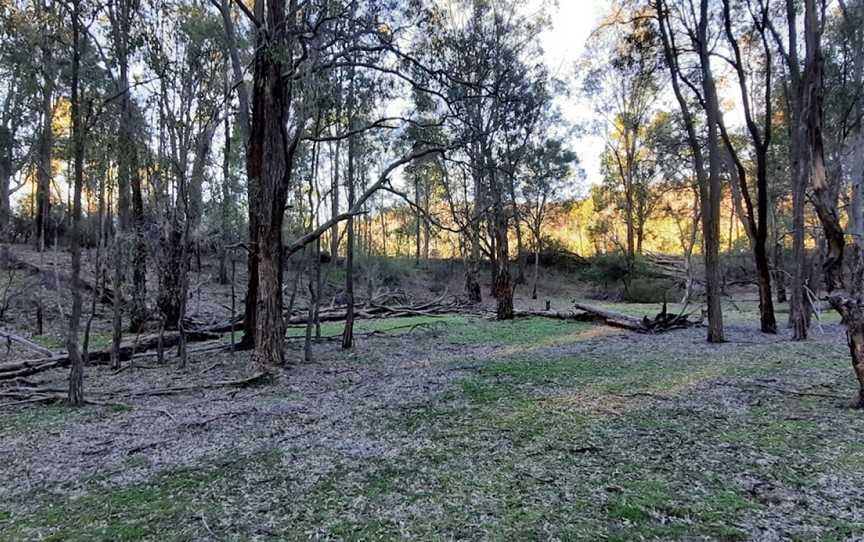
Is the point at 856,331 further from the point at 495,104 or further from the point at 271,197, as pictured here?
the point at 495,104

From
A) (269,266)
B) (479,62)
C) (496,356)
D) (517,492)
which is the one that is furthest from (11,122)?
(517,492)

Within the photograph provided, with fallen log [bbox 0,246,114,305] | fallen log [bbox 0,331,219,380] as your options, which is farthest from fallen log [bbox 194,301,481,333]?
fallen log [bbox 0,246,114,305]

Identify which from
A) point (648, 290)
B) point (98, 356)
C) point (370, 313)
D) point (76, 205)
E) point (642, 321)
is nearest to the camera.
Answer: point (76, 205)

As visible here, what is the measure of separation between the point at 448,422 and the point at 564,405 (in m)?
1.39

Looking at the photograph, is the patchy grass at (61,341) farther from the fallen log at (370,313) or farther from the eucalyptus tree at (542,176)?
the eucalyptus tree at (542,176)

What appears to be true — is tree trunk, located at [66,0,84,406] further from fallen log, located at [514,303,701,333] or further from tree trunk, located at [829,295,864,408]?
fallen log, located at [514,303,701,333]

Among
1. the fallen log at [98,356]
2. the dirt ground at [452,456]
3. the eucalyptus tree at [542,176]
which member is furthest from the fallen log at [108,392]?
the eucalyptus tree at [542,176]

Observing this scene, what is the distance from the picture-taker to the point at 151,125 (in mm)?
8781

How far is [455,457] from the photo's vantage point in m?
3.78

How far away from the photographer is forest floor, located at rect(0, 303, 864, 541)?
2.74m

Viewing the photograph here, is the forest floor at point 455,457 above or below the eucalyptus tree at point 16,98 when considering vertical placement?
below

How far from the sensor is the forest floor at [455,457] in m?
2.74

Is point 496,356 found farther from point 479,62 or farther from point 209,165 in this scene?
point 479,62

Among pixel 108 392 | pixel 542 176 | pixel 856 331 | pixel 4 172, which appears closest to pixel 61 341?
pixel 108 392
